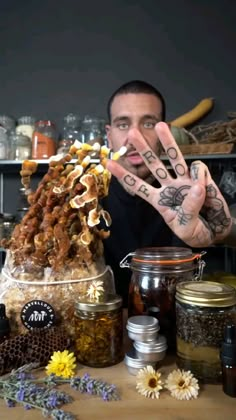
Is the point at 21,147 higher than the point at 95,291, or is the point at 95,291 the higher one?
the point at 21,147

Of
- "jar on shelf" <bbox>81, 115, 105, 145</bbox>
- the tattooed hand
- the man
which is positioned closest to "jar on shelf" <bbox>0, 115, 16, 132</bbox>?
"jar on shelf" <bbox>81, 115, 105, 145</bbox>

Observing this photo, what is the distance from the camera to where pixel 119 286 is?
894mm

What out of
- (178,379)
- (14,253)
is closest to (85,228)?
(14,253)

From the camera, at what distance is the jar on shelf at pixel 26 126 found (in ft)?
5.69

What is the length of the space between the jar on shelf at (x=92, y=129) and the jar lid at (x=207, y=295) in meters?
1.36

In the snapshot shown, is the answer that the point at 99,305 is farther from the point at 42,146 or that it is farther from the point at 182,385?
the point at 42,146

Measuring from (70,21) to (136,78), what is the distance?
540 mm

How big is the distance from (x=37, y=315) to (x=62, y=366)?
8 centimetres

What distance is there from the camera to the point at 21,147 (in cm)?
167

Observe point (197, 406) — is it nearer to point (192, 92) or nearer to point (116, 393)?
point (116, 393)

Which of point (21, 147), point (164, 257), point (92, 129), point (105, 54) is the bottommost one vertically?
point (164, 257)

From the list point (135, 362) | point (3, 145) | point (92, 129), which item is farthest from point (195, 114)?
point (135, 362)

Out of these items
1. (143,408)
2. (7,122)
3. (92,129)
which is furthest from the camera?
(7,122)

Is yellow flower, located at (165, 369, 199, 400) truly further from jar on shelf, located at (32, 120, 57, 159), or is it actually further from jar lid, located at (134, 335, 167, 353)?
jar on shelf, located at (32, 120, 57, 159)
